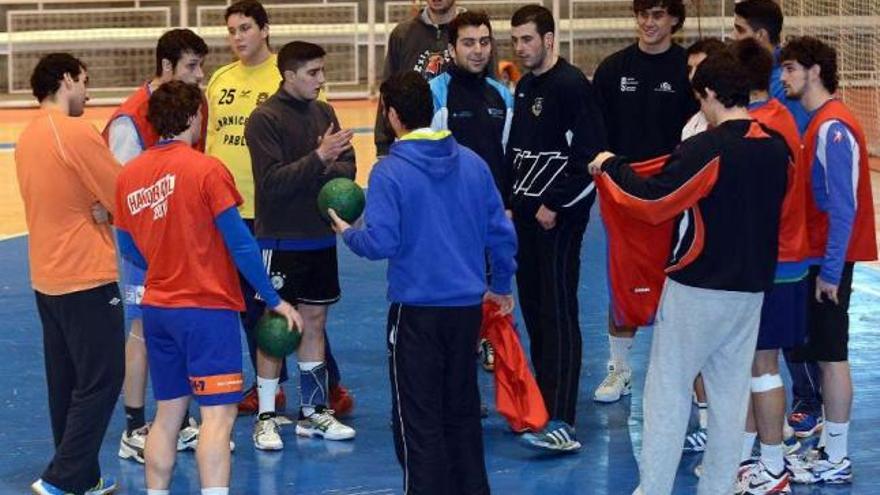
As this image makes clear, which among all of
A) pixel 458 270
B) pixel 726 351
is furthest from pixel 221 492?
pixel 726 351

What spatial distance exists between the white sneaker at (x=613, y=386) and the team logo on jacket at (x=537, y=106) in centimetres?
170

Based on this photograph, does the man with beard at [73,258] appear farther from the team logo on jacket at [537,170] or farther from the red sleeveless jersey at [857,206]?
the red sleeveless jersey at [857,206]

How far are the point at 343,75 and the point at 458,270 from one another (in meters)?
17.9

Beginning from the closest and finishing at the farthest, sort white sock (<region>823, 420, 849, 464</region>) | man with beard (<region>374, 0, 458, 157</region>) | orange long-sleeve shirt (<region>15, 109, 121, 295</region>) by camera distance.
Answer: orange long-sleeve shirt (<region>15, 109, 121, 295</region>)
white sock (<region>823, 420, 849, 464</region>)
man with beard (<region>374, 0, 458, 157</region>)

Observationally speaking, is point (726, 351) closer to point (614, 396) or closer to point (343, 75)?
point (614, 396)

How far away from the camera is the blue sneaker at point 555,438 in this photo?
7617 mm

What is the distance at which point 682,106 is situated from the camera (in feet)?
26.5

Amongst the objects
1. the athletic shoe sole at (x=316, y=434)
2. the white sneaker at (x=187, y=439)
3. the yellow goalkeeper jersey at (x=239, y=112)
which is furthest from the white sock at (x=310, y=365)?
the yellow goalkeeper jersey at (x=239, y=112)

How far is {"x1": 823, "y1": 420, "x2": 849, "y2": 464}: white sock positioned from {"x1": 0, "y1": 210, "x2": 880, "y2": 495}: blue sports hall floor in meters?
0.16

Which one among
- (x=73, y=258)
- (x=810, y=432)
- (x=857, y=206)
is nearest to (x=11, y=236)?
(x=73, y=258)

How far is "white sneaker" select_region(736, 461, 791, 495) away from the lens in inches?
274

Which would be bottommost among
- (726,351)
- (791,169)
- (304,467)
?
(304,467)

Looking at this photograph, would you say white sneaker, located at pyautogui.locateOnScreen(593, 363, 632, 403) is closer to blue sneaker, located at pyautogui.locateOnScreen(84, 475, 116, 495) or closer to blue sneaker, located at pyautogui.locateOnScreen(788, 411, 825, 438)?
blue sneaker, located at pyautogui.locateOnScreen(788, 411, 825, 438)

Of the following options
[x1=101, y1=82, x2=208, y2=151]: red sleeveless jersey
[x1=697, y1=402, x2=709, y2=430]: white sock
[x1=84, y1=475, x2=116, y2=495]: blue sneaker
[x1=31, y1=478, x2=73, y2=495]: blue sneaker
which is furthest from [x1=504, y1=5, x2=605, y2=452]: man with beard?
[x1=31, y1=478, x2=73, y2=495]: blue sneaker
